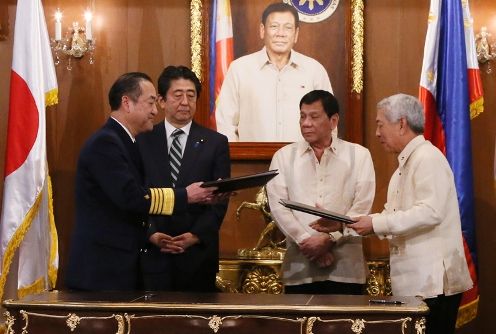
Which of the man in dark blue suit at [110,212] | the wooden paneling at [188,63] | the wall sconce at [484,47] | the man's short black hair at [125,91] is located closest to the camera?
the man in dark blue suit at [110,212]

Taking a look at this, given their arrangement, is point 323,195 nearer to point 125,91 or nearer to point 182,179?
point 182,179

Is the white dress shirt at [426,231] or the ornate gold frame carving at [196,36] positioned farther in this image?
the ornate gold frame carving at [196,36]

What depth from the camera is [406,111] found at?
3928 millimetres

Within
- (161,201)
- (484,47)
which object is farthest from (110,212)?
(484,47)

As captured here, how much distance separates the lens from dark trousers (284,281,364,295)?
13.9 ft

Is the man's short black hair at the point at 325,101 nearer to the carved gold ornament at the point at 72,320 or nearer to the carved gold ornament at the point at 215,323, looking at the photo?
the carved gold ornament at the point at 215,323

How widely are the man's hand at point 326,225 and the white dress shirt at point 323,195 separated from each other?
0.10m

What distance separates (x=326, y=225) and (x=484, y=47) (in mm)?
1914

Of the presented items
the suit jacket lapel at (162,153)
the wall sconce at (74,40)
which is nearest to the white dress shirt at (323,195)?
the suit jacket lapel at (162,153)

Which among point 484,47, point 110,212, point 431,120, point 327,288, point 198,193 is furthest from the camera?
point 484,47

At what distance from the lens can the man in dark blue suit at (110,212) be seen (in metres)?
3.70

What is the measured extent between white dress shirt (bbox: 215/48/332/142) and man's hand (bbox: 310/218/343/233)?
4.39ft

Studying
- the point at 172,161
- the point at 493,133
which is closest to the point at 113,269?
the point at 172,161

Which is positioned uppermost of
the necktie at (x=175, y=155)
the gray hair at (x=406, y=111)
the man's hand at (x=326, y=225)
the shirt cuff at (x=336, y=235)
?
the gray hair at (x=406, y=111)
